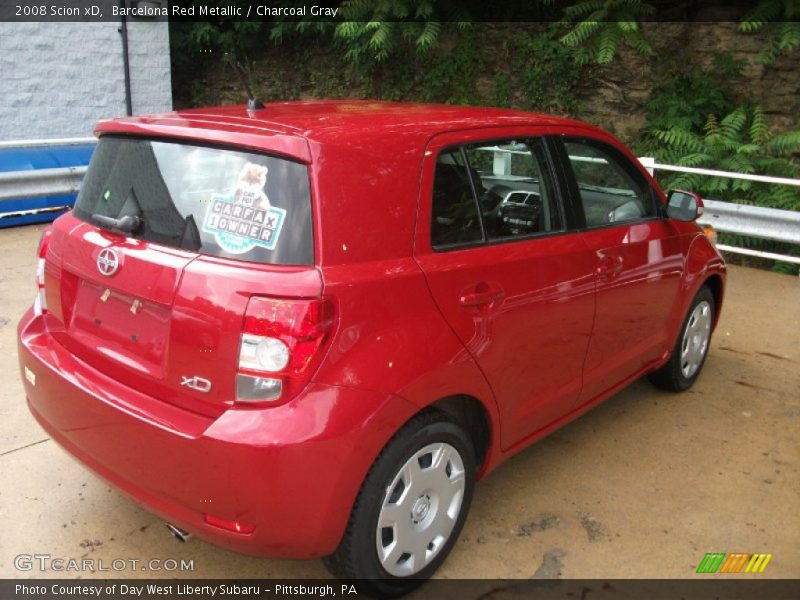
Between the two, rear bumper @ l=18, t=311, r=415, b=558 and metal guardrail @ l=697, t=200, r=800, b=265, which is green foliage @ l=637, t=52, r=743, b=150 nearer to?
metal guardrail @ l=697, t=200, r=800, b=265

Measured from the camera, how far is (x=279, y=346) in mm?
2332

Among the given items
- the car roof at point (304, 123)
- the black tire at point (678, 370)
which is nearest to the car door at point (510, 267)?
the car roof at point (304, 123)

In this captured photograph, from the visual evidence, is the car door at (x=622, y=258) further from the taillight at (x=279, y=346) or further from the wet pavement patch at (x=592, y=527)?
the taillight at (x=279, y=346)

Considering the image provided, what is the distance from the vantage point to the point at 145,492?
2.57 m

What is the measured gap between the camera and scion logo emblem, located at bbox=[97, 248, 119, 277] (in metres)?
2.67

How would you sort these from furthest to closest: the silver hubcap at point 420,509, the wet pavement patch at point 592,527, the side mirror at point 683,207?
the side mirror at point 683,207
the wet pavement patch at point 592,527
the silver hubcap at point 420,509

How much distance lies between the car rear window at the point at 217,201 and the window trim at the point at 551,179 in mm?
575

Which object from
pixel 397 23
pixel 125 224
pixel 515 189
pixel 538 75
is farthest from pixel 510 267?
pixel 397 23

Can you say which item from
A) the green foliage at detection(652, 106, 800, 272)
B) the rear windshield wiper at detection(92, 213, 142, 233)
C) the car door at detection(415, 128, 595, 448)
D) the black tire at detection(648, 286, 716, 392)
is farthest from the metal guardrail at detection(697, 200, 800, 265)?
the rear windshield wiper at detection(92, 213, 142, 233)

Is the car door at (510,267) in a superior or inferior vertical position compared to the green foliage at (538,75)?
inferior

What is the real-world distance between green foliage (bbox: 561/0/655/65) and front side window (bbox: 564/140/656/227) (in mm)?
5917

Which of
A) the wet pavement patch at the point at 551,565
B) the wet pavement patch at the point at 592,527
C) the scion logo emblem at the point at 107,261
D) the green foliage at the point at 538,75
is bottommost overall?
the wet pavement patch at the point at 551,565

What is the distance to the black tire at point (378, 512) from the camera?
8.32ft

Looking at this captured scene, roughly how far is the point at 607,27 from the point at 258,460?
9019mm
